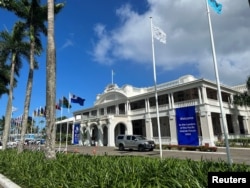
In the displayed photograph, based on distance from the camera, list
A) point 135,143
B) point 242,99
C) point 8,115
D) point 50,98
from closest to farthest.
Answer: point 50,98 < point 8,115 < point 135,143 < point 242,99

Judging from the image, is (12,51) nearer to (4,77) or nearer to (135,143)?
(4,77)

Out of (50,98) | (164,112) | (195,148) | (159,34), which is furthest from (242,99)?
(50,98)

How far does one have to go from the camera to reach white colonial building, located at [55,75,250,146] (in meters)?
34.4

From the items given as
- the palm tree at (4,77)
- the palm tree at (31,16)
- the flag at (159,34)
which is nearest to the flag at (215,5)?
the flag at (159,34)

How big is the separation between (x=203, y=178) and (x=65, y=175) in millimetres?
3908

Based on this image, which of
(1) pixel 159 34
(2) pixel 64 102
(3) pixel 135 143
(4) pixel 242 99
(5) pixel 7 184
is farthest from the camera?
(2) pixel 64 102

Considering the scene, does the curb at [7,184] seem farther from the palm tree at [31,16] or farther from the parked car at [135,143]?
the parked car at [135,143]

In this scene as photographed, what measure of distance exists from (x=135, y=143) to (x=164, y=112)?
914 centimetres

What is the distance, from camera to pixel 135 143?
32.0m

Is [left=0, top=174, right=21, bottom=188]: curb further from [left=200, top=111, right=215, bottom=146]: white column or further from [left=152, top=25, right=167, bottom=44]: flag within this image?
[left=200, top=111, right=215, bottom=146]: white column

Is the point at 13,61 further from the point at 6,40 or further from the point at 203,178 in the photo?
the point at 203,178

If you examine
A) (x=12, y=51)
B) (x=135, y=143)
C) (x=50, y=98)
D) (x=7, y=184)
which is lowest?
Result: (x=7, y=184)

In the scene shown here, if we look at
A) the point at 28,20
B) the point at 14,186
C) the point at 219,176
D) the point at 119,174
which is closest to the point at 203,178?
the point at 219,176

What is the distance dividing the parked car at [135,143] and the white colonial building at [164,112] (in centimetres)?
620
